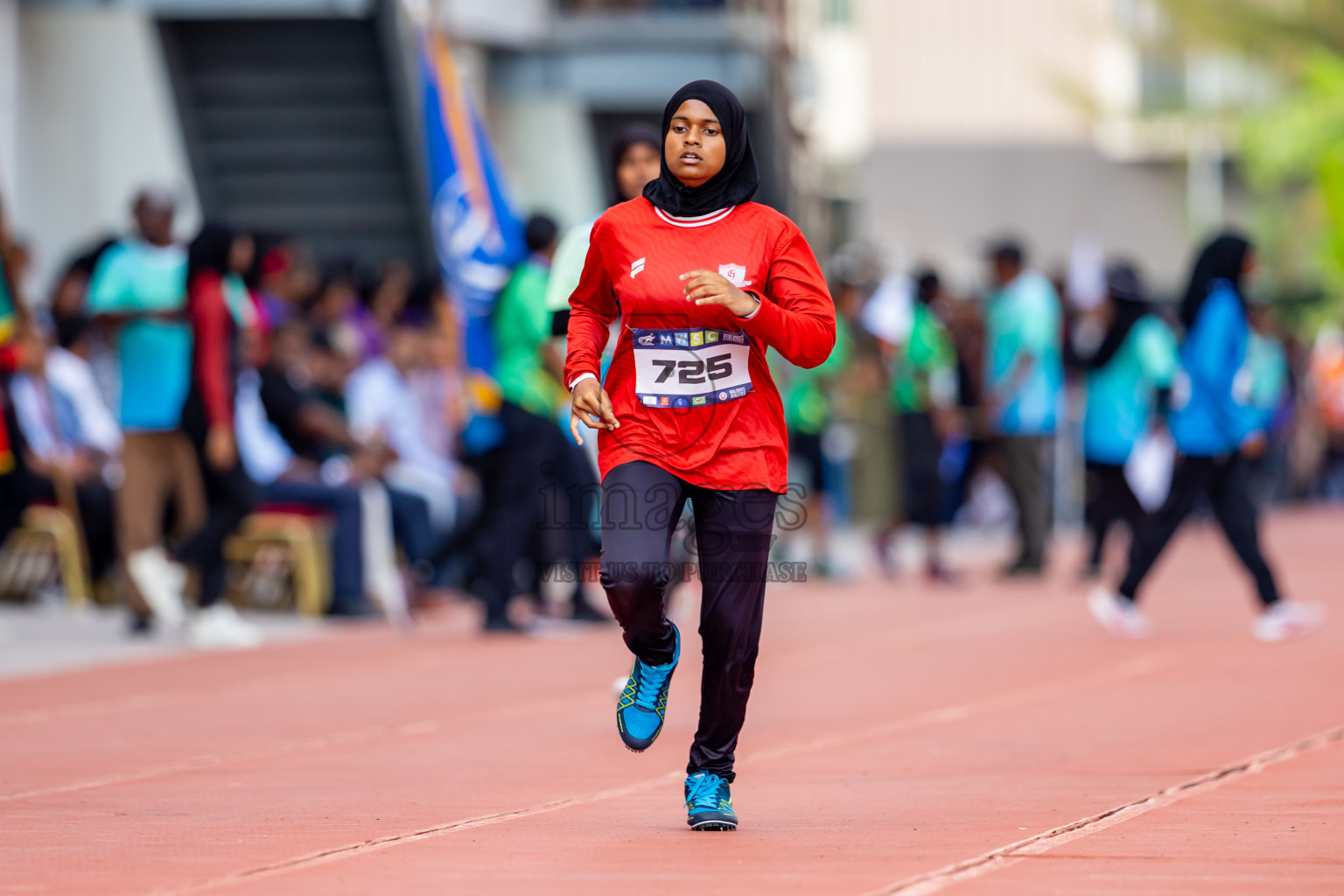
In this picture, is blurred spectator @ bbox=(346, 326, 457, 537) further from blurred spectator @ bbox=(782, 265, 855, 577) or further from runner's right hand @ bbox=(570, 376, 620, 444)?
runner's right hand @ bbox=(570, 376, 620, 444)

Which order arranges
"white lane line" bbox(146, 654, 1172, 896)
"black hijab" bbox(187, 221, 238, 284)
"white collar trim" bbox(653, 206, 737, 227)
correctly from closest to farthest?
"white lane line" bbox(146, 654, 1172, 896), "white collar trim" bbox(653, 206, 737, 227), "black hijab" bbox(187, 221, 238, 284)

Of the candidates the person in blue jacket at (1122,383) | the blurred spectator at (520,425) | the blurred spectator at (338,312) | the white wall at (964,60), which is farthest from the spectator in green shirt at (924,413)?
the white wall at (964,60)

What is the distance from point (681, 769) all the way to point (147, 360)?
4999 millimetres

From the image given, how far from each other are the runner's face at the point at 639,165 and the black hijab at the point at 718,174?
8.22 feet

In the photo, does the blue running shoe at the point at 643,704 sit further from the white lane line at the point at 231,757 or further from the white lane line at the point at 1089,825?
the white lane line at the point at 231,757

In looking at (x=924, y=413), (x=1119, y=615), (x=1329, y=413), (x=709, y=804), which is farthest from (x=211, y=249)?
(x=1329, y=413)

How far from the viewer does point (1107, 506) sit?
595 inches

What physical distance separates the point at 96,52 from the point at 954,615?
9.10 meters

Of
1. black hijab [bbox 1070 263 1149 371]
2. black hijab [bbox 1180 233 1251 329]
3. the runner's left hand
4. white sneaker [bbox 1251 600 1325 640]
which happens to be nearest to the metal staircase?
black hijab [bbox 1070 263 1149 371]

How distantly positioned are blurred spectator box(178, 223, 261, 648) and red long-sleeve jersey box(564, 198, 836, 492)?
5.67m

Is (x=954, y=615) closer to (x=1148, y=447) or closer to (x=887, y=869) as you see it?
(x=1148, y=447)

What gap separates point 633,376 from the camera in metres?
5.86

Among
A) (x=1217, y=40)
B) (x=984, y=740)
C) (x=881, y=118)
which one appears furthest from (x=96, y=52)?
(x=881, y=118)

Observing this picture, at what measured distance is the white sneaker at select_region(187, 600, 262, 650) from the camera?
11.3 m
